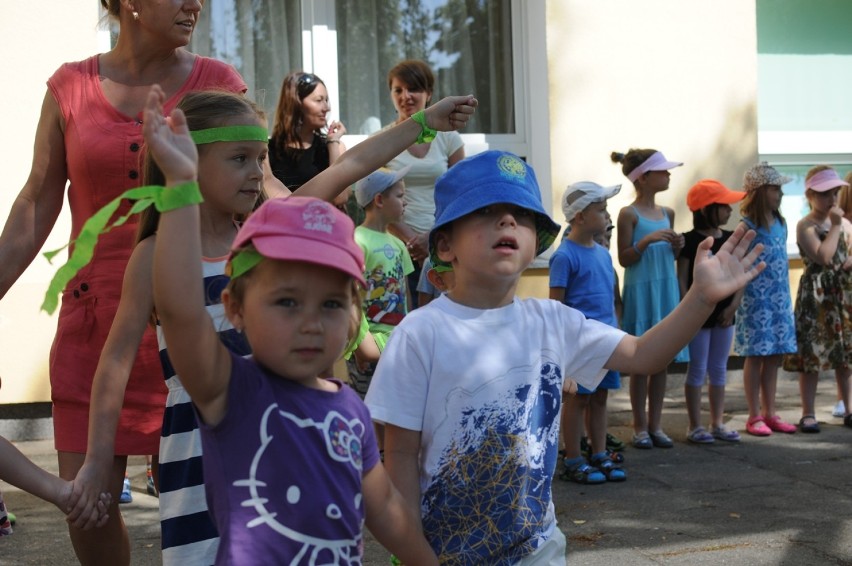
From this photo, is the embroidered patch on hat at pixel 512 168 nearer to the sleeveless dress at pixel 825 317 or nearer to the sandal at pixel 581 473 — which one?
the sandal at pixel 581 473

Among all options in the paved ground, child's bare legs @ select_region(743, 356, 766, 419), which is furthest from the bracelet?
child's bare legs @ select_region(743, 356, 766, 419)

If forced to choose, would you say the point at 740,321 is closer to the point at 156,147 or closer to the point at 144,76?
the point at 144,76

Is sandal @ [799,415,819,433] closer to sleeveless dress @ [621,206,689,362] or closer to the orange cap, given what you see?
sleeveless dress @ [621,206,689,362]

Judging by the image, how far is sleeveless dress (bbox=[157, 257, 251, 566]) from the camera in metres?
2.78

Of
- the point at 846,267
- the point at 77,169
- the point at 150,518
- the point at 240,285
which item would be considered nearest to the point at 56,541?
the point at 150,518

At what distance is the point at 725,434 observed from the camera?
7527 mm

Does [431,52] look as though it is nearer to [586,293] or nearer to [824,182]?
[824,182]

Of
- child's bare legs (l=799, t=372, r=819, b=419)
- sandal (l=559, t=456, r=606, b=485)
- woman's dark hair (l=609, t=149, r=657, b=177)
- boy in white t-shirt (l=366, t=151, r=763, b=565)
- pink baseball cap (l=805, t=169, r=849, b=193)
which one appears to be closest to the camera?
boy in white t-shirt (l=366, t=151, r=763, b=565)

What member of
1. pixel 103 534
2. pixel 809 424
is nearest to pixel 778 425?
pixel 809 424

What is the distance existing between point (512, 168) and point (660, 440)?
485 centimetres

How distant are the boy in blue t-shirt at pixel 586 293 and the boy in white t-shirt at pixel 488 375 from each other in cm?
352

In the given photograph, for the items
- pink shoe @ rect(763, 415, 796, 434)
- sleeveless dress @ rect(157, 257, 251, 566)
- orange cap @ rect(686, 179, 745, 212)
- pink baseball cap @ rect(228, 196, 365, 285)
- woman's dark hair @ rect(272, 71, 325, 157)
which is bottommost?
pink shoe @ rect(763, 415, 796, 434)

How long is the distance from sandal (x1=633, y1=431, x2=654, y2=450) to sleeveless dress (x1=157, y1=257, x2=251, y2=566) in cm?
492

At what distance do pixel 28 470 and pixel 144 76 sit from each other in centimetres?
123
